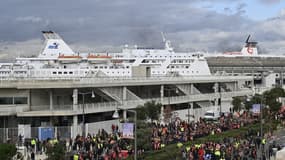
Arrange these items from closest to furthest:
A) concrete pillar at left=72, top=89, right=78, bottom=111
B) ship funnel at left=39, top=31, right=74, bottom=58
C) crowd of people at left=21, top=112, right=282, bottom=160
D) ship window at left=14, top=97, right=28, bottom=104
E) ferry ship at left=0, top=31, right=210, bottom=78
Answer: crowd of people at left=21, top=112, right=282, bottom=160 < concrete pillar at left=72, top=89, right=78, bottom=111 < ship window at left=14, top=97, right=28, bottom=104 < ferry ship at left=0, top=31, right=210, bottom=78 < ship funnel at left=39, top=31, right=74, bottom=58

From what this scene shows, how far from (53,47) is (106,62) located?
12586 mm

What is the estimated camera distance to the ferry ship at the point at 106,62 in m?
76.1

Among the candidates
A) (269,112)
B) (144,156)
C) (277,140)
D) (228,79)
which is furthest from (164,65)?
(144,156)

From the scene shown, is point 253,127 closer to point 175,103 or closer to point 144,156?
point 144,156

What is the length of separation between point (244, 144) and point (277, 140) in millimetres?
5284

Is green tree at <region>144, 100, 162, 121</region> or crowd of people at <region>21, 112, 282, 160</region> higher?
green tree at <region>144, 100, 162, 121</region>

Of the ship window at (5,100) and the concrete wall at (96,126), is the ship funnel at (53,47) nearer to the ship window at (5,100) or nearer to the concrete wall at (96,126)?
the ship window at (5,100)

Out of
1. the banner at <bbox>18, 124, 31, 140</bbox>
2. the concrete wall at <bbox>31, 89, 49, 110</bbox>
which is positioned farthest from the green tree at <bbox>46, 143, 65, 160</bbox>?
the concrete wall at <bbox>31, 89, 49, 110</bbox>

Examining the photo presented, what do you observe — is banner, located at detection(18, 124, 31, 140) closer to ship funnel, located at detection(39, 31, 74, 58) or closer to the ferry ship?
the ferry ship

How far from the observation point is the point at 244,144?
28391 mm

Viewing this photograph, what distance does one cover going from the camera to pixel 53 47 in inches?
3691

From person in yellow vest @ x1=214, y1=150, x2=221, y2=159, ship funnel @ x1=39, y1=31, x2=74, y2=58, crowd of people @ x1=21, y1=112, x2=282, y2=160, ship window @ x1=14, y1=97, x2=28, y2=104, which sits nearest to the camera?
person in yellow vest @ x1=214, y1=150, x2=221, y2=159

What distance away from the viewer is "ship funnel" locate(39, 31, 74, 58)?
9201cm

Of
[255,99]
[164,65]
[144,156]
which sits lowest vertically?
[144,156]
